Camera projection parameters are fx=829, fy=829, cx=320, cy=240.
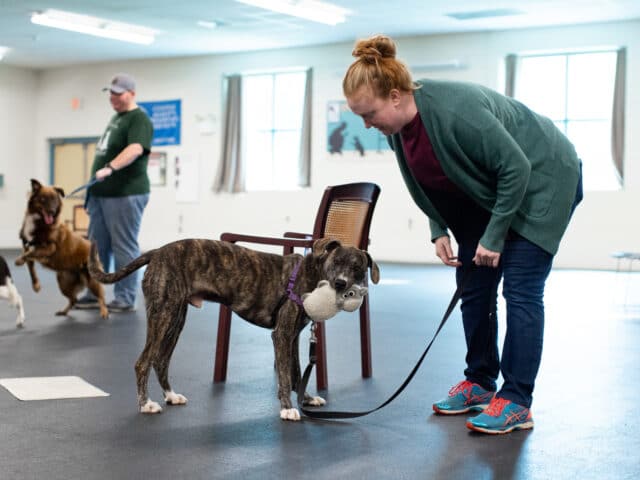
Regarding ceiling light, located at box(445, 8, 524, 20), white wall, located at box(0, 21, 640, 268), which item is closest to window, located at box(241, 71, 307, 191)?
white wall, located at box(0, 21, 640, 268)

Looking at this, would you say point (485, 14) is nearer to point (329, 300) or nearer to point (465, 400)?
point (465, 400)

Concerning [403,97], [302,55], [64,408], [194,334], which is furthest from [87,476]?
[302,55]

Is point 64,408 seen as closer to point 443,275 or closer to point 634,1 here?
point 443,275

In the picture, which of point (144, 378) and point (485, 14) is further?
point (485, 14)

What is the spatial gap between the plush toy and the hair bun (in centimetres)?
66

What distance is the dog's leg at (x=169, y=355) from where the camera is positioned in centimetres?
261

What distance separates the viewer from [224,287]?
8.50 feet

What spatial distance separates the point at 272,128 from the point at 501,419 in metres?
11.2

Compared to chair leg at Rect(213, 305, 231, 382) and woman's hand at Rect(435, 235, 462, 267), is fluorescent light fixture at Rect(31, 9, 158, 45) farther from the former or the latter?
woman's hand at Rect(435, 235, 462, 267)

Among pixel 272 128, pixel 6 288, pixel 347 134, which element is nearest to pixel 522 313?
pixel 6 288

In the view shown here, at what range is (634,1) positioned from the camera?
9758 millimetres

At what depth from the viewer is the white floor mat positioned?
285cm

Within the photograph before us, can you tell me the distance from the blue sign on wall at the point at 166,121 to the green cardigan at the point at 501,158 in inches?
468

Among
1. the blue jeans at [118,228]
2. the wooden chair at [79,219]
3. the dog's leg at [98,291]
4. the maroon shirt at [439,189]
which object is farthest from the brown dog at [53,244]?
the wooden chair at [79,219]
